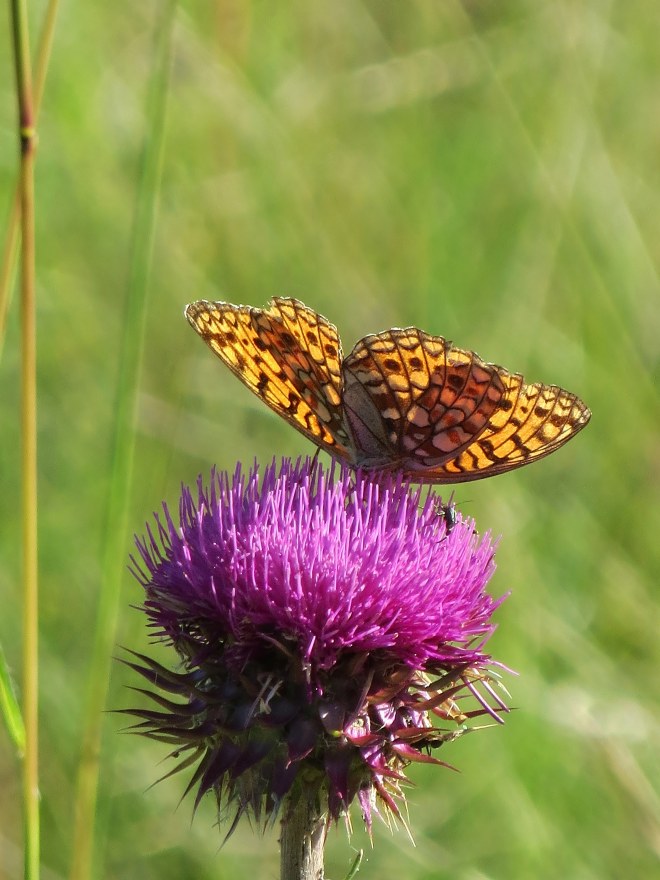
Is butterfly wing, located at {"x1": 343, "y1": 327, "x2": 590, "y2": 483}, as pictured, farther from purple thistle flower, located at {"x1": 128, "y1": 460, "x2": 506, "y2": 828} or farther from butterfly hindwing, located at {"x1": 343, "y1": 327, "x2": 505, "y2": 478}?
purple thistle flower, located at {"x1": 128, "y1": 460, "x2": 506, "y2": 828}

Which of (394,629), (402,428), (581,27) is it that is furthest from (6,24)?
(394,629)

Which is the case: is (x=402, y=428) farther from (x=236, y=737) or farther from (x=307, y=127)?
(x=307, y=127)

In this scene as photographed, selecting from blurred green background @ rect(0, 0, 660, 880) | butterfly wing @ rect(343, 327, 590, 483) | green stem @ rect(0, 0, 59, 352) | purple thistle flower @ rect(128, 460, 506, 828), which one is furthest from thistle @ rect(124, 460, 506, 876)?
blurred green background @ rect(0, 0, 660, 880)

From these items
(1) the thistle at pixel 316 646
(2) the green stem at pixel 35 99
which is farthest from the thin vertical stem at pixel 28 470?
(1) the thistle at pixel 316 646

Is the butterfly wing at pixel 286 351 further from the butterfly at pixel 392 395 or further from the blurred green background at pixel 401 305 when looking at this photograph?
the blurred green background at pixel 401 305

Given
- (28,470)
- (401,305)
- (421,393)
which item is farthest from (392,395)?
(401,305)

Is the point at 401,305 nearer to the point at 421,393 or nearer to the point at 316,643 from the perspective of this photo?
the point at 421,393
